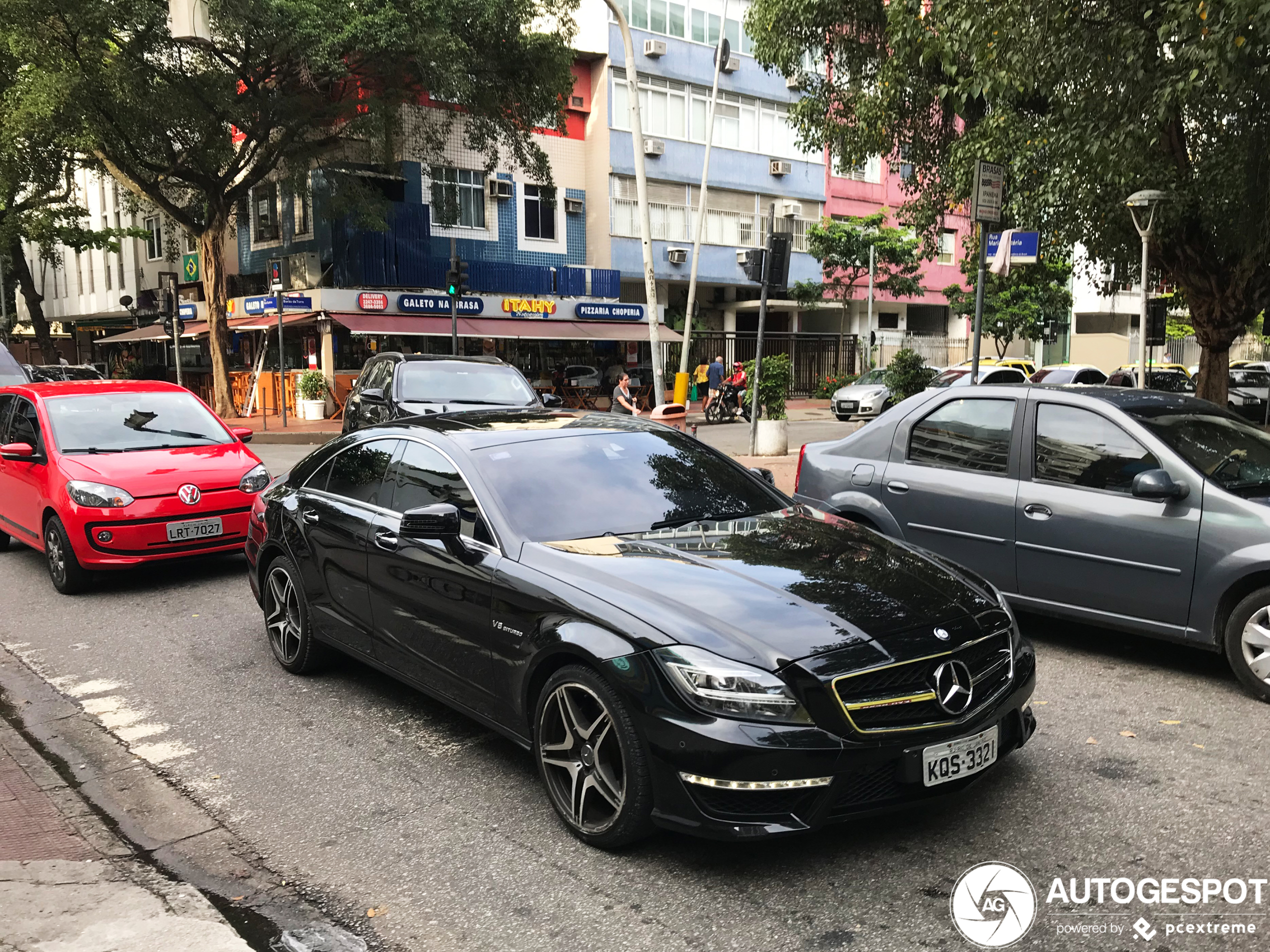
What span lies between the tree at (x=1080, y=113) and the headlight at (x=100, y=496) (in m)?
8.38

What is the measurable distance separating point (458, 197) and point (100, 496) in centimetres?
2629

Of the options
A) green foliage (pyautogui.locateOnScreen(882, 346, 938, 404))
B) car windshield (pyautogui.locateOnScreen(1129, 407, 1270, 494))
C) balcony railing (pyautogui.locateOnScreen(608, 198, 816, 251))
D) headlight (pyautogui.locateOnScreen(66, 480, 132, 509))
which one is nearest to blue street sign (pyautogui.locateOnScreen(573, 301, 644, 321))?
balcony railing (pyautogui.locateOnScreen(608, 198, 816, 251))

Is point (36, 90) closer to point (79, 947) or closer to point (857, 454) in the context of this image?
point (857, 454)

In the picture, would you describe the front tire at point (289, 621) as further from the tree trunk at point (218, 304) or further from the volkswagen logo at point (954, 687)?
the tree trunk at point (218, 304)

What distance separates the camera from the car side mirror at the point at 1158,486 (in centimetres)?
531

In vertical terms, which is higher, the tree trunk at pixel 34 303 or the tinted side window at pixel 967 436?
the tree trunk at pixel 34 303

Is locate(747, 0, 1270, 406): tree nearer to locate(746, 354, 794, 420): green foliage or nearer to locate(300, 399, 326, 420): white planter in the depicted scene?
locate(746, 354, 794, 420): green foliage

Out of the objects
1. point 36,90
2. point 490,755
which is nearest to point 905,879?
point 490,755

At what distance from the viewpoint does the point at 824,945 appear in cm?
308

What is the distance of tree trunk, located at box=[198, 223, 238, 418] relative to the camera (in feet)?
90.4

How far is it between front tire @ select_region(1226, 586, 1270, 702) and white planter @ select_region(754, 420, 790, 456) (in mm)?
12089

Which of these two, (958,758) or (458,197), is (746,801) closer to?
(958,758)

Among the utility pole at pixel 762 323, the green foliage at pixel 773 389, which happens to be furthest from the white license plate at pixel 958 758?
the green foliage at pixel 773 389

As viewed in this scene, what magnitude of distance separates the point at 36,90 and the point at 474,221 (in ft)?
43.0
